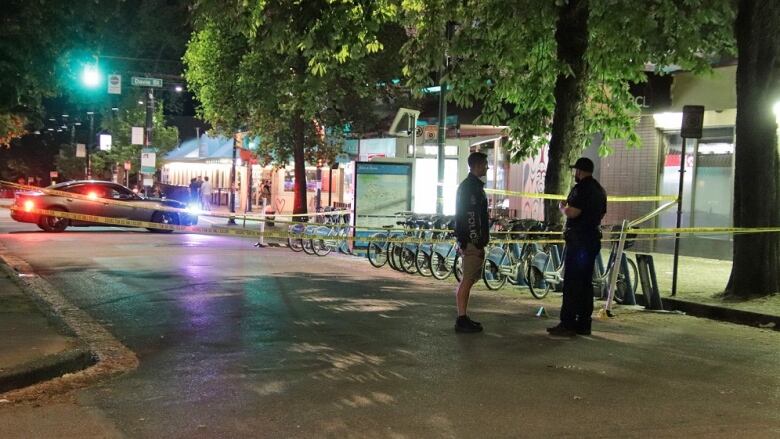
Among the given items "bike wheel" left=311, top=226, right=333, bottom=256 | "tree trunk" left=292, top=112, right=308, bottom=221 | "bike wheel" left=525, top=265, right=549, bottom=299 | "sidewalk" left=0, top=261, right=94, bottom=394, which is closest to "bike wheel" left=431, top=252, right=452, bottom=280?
"bike wheel" left=525, top=265, right=549, bottom=299

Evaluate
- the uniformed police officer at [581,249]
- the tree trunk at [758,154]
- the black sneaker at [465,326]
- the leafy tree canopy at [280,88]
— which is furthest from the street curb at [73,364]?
the leafy tree canopy at [280,88]

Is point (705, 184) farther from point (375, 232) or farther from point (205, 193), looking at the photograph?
point (205, 193)

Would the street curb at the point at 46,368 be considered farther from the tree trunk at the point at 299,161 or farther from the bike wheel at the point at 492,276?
the tree trunk at the point at 299,161

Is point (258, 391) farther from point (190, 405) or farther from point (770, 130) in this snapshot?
point (770, 130)

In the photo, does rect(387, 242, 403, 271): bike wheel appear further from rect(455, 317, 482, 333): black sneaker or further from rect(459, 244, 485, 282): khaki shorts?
rect(459, 244, 485, 282): khaki shorts

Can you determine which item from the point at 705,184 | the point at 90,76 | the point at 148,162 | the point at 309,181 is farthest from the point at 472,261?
the point at 148,162

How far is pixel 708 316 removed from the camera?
9.68 m

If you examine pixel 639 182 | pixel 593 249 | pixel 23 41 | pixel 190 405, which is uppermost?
pixel 23 41

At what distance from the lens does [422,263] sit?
12930mm

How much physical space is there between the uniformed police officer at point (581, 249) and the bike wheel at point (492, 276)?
11.2ft

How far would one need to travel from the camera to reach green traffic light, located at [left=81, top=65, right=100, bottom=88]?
20.4m

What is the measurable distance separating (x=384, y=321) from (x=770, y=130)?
599 centimetres

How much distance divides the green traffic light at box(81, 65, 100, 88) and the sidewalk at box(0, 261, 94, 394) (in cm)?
1362

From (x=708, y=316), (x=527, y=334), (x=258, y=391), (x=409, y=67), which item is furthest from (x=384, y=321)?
(x=409, y=67)
